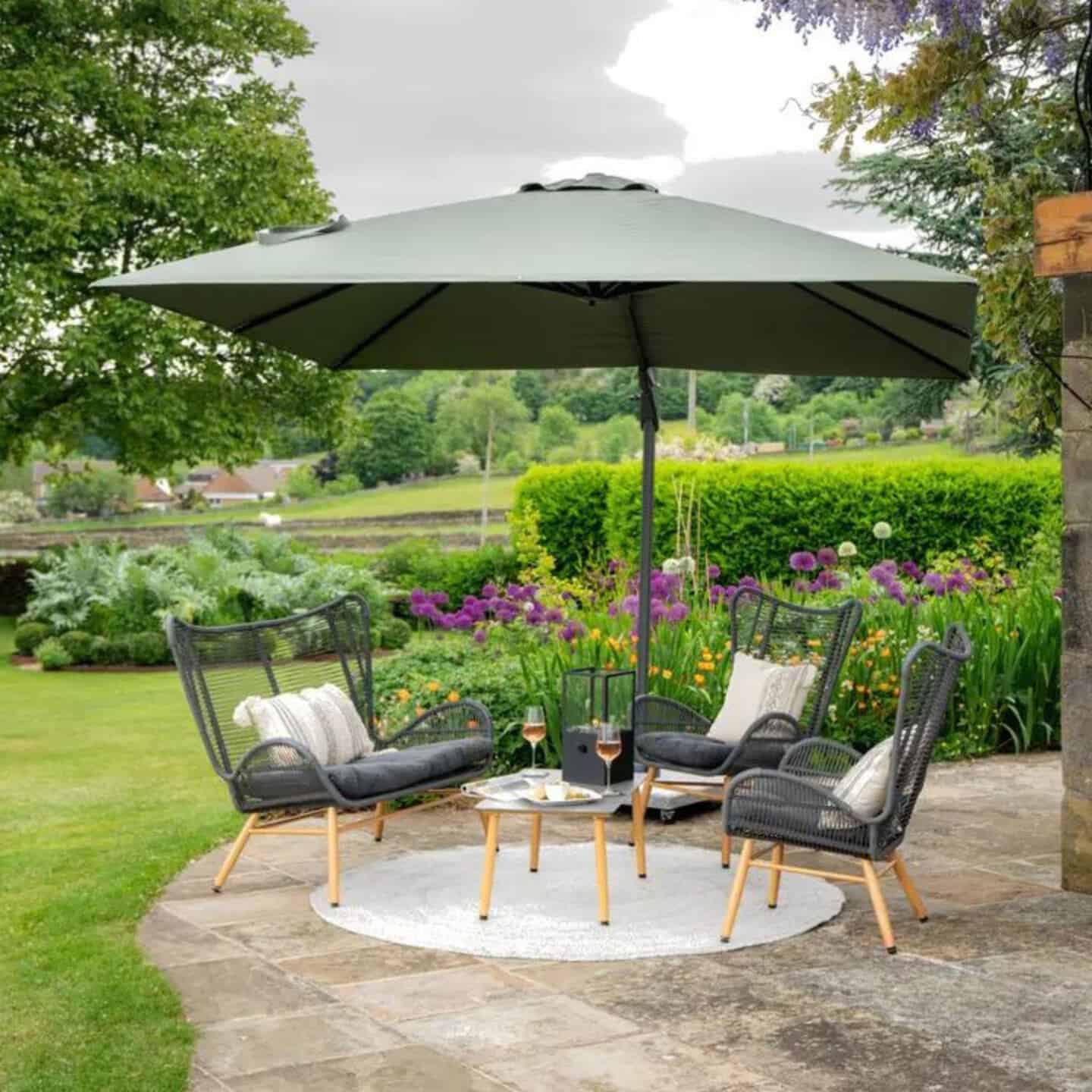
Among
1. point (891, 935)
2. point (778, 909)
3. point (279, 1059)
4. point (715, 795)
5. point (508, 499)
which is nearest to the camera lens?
point (279, 1059)

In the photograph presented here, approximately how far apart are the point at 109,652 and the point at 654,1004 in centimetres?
1131

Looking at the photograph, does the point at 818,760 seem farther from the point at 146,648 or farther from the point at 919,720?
the point at 146,648

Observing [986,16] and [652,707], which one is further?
[986,16]

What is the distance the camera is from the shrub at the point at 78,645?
48.9ft

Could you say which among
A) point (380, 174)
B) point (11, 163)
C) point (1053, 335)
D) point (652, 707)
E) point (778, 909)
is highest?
point (380, 174)

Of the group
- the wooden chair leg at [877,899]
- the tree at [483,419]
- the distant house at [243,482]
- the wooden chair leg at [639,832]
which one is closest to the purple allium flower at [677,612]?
the wooden chair leg at [639,832]

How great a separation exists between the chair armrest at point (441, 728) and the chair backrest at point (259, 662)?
16 cm

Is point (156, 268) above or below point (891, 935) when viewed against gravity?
above

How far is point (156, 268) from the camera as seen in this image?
4.96 meters

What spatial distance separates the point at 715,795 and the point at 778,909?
0.91 m

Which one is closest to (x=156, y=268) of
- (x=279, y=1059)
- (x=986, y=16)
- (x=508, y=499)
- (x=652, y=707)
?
(x=279, y=1059)

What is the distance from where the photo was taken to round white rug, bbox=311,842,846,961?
16.2 feet

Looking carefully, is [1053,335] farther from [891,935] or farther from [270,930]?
[270,930]

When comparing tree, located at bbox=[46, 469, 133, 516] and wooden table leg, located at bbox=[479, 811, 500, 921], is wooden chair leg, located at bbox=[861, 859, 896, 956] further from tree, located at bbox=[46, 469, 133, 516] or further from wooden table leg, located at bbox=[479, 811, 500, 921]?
tree, located at bbox=[46, 469, 133, 516]
